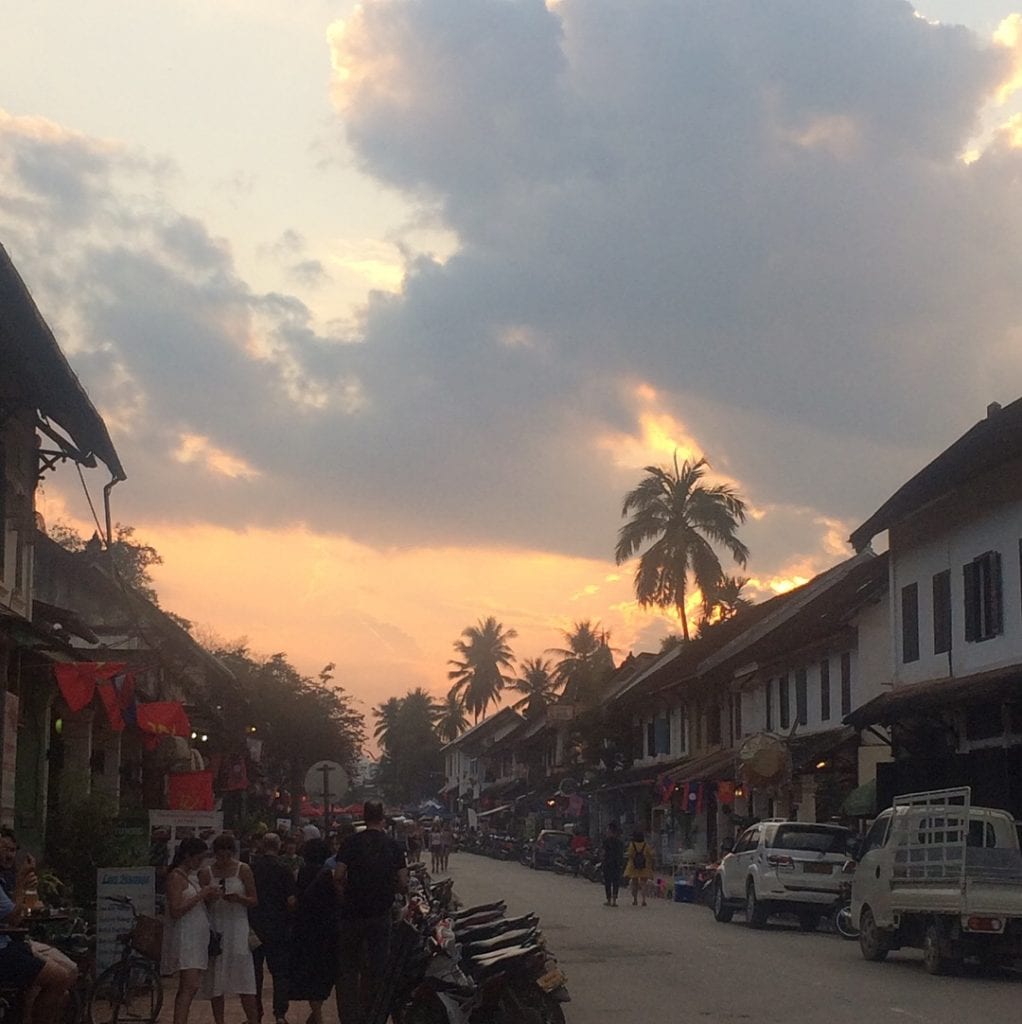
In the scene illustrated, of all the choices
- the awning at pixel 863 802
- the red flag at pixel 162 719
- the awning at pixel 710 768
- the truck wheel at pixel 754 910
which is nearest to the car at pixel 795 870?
the truck wheel at pixel 754 910

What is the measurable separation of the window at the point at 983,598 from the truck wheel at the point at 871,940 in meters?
9.72

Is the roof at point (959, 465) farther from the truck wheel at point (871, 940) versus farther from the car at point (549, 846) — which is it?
the car at point (549, 846)

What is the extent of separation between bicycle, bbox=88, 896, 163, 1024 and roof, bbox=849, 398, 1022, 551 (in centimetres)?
1810

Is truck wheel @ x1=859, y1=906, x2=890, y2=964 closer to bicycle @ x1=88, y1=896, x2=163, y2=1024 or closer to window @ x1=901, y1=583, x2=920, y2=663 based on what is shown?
bicycle @ x1=88, y1=896, x2=163, y2=1024

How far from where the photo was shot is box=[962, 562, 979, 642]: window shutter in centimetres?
3131

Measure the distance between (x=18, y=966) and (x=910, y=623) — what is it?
27.2 meters

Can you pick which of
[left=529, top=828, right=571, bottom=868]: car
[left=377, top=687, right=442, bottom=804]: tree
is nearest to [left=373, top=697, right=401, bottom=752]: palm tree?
[left=377, top=687, right=442, bottom=804]: tree

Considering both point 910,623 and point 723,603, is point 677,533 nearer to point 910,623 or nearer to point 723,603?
point 723,603

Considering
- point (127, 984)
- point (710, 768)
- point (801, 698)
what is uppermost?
point (801, 698)

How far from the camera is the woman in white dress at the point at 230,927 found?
13.4 m

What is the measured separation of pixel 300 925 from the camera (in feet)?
46.1

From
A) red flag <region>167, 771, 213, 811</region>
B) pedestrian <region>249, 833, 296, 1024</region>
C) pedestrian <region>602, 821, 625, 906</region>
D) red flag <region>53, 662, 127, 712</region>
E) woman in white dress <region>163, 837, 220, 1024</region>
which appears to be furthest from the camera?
pedestrian <region>602, 821, 625, 906</region>

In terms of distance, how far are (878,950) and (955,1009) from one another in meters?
5.88

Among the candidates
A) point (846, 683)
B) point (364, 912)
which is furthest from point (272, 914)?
point (846, 683)
